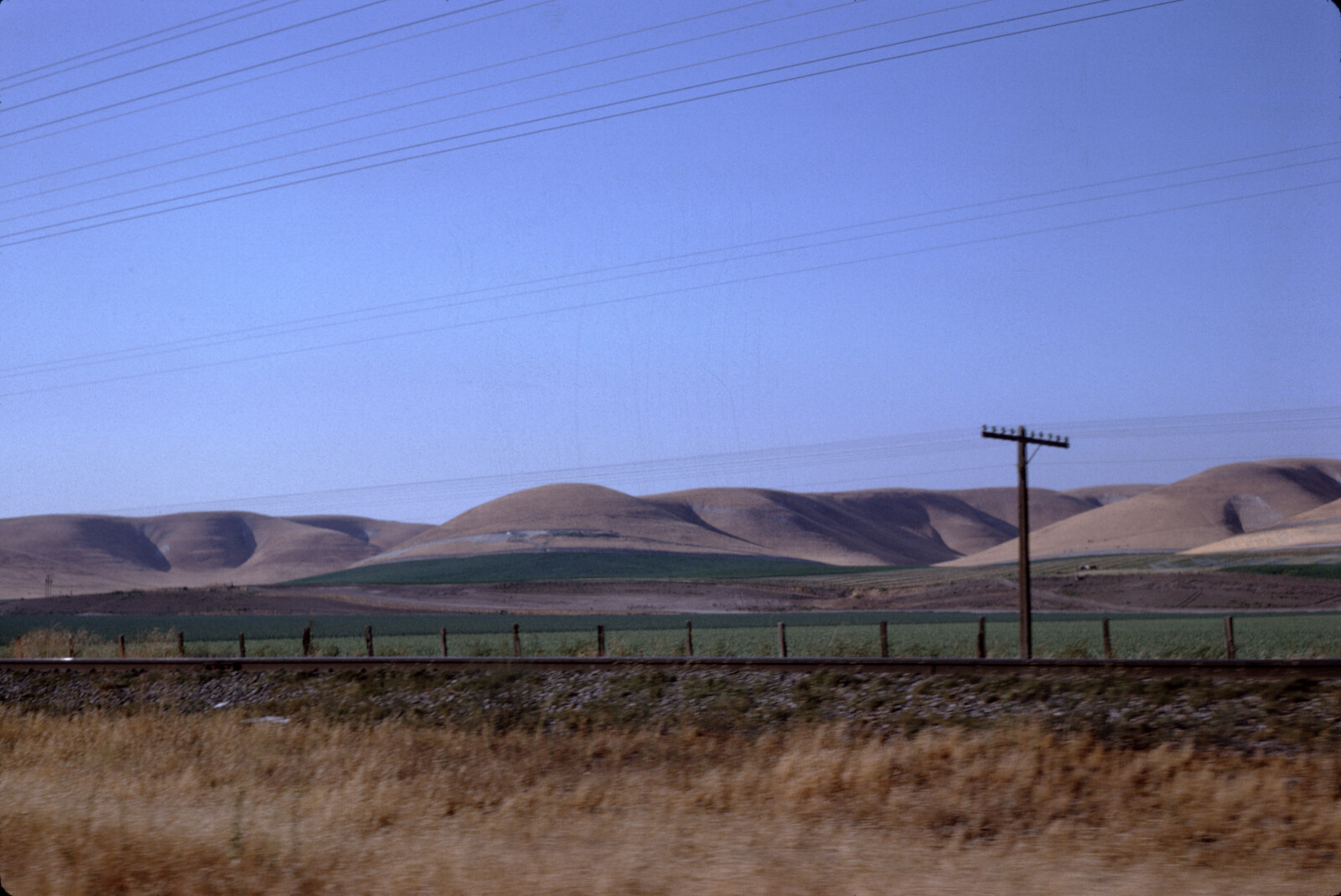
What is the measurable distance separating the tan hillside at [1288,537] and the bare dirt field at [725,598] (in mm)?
48723

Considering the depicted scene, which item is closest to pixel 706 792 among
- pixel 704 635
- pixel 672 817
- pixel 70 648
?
pixel 672 817

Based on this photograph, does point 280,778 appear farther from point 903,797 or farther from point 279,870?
point 903,797

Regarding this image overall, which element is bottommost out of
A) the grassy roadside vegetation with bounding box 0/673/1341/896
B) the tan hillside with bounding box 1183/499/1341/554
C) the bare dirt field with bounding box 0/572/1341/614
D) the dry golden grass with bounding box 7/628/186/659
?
the bare dirt field with bounding box 0/572/1341/614

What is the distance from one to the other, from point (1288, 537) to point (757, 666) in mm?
147777

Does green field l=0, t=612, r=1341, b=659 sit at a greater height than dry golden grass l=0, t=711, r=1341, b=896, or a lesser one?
lesser

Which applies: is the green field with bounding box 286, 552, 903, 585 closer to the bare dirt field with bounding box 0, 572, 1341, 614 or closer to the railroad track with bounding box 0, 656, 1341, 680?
the bare dirt field with bounding box 0, 572, 1341, 614

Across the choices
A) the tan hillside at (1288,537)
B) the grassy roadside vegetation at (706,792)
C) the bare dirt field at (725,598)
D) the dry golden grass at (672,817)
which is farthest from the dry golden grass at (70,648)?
the tan hillside at (1288,537)

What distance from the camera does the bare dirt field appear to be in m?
85.6

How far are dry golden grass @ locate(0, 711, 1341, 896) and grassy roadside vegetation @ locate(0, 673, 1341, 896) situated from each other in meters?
0.05

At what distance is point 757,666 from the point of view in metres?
23.3

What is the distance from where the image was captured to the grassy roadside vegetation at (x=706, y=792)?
31.2ft

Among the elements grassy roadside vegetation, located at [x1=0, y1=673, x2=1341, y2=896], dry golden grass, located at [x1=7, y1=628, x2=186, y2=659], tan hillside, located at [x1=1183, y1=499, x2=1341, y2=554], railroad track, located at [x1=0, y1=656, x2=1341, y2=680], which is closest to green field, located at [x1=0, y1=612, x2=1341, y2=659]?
dry golden grass, located at [x1=7, y1=628, x2=186, y2=659]

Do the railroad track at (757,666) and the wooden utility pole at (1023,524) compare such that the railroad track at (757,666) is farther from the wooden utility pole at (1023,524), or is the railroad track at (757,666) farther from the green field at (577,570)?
the green field at (577,570)

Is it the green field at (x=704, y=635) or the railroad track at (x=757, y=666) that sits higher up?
the railroad track at (x=757, y=666)
